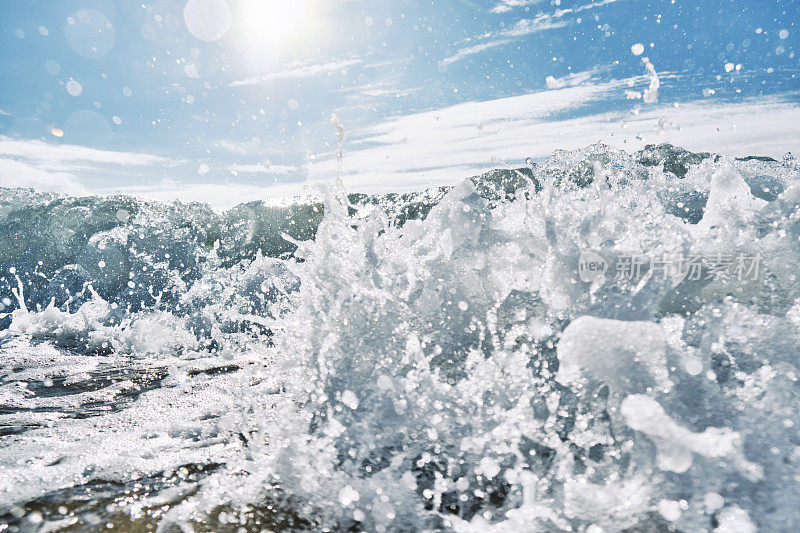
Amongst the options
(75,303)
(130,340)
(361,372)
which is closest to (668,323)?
(361,372)

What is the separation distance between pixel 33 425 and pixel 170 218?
1395 cm

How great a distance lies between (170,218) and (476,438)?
49.9ft

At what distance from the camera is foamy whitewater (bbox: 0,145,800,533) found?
140 cm

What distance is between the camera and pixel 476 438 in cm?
182

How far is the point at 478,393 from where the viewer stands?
2.07 m

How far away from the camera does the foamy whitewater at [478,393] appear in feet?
4.60

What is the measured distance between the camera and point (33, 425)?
2314 millimetres

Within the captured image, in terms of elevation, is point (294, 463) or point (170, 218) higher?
point (170, 218)

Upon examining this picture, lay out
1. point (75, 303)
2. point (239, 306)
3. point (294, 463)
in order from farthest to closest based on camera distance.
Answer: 1. point (75, 303)
2. point (239, 306)
3. point (294, 463)

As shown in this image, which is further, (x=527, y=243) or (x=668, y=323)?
(x=527, y=243)

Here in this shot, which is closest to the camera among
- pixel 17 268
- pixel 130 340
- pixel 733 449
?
pixel 733 449

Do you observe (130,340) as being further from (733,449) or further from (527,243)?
(733,449)

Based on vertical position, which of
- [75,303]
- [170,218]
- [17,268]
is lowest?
[75,303]

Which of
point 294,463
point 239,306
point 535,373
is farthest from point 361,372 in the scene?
point 239,306
